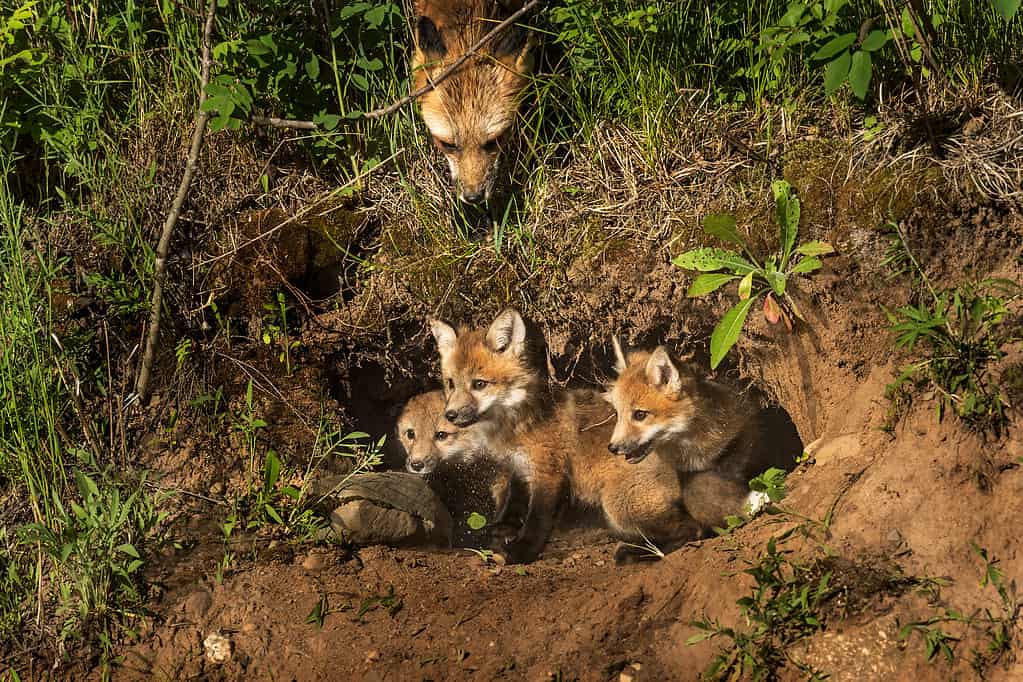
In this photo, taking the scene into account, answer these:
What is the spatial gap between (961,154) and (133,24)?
3542 millimetres

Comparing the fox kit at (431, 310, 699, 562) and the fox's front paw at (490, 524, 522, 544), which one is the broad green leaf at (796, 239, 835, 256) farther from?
the fox's front paw at (490, 524, 522, 544)

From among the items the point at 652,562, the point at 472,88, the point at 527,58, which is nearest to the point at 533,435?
the point at 652,562

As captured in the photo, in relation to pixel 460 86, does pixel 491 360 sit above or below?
below

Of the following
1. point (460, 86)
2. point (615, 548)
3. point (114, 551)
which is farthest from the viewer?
point (460, 86)

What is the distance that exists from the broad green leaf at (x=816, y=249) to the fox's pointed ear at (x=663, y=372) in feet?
2.38

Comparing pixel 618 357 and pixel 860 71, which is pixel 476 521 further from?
pixel 860 71

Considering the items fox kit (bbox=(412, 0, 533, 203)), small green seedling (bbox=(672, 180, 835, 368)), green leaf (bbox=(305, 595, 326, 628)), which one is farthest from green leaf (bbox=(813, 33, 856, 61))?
green leaf (bbox=(305, 595, 326, 628))

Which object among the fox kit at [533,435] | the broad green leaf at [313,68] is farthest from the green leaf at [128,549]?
the broad green leaf at [313,68]

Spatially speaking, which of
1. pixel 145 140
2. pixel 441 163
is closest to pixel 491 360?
pixel 441 163

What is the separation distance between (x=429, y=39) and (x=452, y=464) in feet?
6.28

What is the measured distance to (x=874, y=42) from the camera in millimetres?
3158

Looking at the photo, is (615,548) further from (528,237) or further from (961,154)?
(961,154)

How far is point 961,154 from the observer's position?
130 inches

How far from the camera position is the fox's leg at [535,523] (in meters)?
3.58
